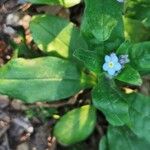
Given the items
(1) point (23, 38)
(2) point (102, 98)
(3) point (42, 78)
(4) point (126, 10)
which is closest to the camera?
(2) point (102, 98)

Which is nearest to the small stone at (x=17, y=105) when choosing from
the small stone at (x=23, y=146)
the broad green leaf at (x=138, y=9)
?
the small stone at (x=23, y=146)

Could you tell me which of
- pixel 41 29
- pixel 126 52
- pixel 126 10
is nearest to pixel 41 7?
pixel 41 29

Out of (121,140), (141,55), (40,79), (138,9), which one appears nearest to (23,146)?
(40,79)

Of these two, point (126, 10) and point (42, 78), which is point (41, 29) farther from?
point (126, 10)

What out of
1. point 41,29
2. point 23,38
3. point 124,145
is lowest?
point 124,145

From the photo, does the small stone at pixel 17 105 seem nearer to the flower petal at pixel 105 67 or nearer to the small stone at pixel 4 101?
the small stone at pixel 4 101

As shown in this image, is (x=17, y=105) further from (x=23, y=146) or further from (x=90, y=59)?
(x=90, y=59)

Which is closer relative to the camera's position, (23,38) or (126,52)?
(126,52)
